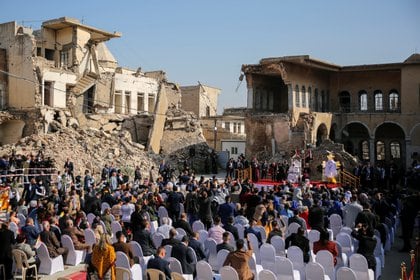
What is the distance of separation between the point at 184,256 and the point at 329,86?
32.5 meters

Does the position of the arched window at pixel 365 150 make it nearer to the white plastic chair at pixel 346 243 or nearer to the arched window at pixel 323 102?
the arched window at pixel 323 102

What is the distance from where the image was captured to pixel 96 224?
1150cm

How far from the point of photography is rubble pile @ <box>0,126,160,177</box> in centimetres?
2886

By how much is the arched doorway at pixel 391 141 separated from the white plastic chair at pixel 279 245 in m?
29.1

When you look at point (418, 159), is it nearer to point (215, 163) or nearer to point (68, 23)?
point (215, 163)

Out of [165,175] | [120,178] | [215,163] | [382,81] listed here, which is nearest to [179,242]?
[120,178]

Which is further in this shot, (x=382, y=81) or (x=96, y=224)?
(x=382, y=81)

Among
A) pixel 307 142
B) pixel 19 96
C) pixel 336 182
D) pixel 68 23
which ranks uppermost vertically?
pixel 68 23

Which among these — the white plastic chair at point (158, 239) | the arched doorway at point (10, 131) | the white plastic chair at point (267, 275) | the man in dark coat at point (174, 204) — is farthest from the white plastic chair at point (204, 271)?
the arched doorway at point (10, 131)

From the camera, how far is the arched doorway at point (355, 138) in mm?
38250

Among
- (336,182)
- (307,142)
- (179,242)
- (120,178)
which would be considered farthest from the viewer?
(307,142)

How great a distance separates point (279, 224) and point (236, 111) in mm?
50967

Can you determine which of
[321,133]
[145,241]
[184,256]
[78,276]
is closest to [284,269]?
[184,256]

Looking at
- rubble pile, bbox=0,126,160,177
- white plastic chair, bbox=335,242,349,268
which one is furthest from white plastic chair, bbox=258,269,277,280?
rubble pile, bbox=0,126,160,177
